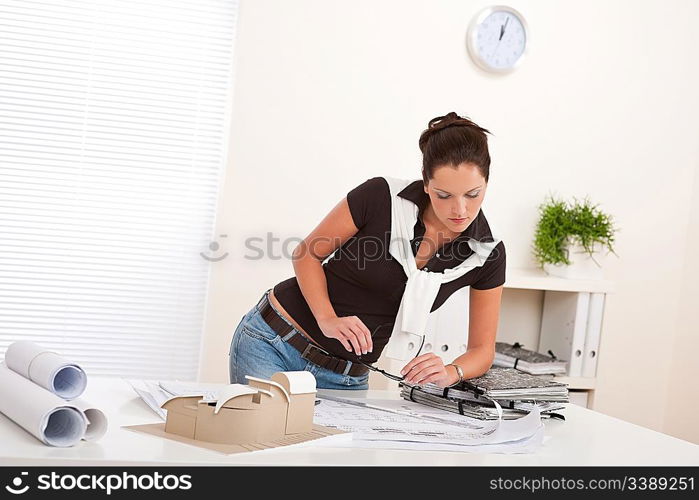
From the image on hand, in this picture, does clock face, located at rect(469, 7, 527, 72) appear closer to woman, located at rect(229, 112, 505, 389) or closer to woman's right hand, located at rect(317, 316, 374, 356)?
woman, located at rect(229, 112, 505, 389)

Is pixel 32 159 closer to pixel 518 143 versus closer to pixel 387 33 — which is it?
pixel 387 33

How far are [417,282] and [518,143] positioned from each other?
1.99 metres

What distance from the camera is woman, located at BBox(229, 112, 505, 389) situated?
2.02 m

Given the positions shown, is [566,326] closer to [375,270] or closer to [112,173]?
[375,270]

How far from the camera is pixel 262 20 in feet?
11.9

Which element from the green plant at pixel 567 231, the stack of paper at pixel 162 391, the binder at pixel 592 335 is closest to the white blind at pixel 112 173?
the green plant at pixel 567 231

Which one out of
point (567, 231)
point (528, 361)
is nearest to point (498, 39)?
point (567, 231)

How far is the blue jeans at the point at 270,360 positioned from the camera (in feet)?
6.85

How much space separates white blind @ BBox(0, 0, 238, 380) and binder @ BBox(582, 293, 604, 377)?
1.66 meters

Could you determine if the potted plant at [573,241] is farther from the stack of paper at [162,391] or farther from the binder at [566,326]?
the stack of paper at [162,391]

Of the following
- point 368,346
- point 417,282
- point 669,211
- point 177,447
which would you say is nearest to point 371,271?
point 417,282
